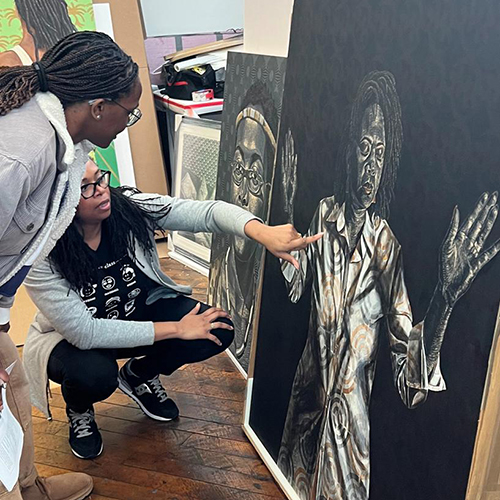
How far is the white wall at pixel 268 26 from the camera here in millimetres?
1850

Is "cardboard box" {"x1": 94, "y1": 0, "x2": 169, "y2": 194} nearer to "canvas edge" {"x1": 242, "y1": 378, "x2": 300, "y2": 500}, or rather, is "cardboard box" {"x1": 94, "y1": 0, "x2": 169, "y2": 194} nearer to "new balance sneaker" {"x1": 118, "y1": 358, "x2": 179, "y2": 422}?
"new balance sneaker" {"x1": 118, "y1": 358, "x2": 179, "y2": 422}

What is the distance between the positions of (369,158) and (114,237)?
91 centimetres

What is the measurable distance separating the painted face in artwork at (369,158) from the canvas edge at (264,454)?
81 centimetres

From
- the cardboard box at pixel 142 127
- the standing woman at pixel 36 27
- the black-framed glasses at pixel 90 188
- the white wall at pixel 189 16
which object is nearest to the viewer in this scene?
the black-framed glasses at pixel 90 188

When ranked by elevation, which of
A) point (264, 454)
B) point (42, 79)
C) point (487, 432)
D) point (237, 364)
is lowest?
point (237, 364)

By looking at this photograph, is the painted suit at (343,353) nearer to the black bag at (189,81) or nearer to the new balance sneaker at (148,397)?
the new balance sneaker at (148,397)

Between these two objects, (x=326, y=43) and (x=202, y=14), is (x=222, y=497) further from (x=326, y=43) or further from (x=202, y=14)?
(x=202, y=14)

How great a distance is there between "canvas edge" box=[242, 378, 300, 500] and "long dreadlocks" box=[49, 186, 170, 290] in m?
0.54

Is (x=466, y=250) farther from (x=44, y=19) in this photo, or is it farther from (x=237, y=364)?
(x=44, y=19)

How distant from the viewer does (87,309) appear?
1.90 m

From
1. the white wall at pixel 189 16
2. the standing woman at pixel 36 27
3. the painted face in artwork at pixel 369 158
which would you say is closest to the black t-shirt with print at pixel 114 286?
the painted face in artwork at pixel 369 158

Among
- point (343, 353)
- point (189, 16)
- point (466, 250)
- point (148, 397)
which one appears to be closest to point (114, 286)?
point (148, 397)

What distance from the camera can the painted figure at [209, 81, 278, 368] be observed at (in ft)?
6.84

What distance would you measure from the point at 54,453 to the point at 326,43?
1471mm
